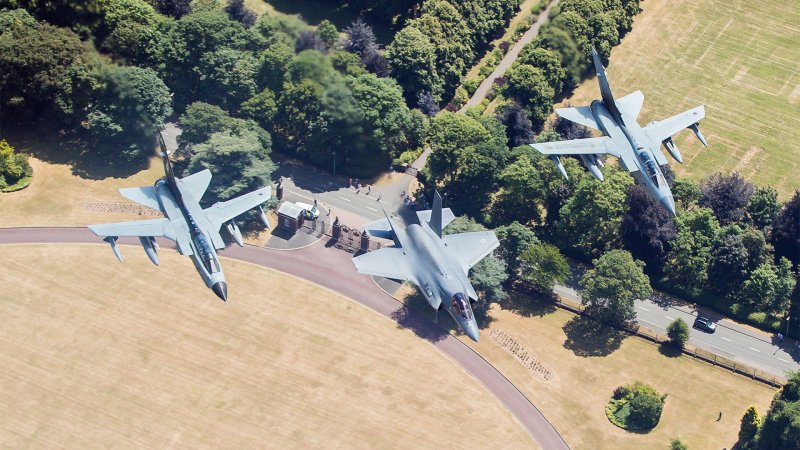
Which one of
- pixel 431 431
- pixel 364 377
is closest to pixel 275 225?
pixel 364 377

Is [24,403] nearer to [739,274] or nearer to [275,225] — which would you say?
[275,225]

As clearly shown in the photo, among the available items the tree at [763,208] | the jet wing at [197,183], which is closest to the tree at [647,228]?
the tree at [763,208]

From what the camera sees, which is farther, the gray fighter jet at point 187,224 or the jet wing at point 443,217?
the jet wing at point 443,217

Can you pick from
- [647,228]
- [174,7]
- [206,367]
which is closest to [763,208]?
[647,228]

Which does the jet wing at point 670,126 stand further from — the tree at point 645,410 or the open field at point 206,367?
the open field at point 206,367

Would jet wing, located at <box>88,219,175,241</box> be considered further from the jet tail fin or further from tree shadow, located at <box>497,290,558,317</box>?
tree shadow, located at <box>497,290,558,317</box>
